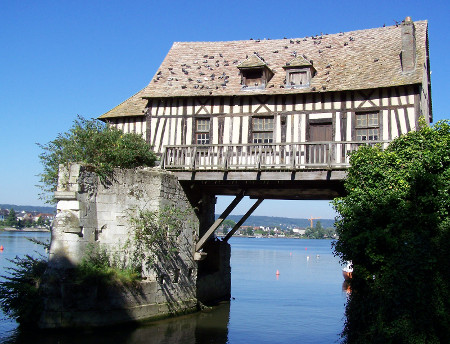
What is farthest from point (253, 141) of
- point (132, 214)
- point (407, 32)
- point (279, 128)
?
point (407, 32)

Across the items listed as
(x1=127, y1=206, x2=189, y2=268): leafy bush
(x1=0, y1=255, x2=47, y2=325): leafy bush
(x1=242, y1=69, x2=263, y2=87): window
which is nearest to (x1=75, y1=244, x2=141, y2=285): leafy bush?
(x1=127, y1=206, x2=189, y2=268): leafy bush

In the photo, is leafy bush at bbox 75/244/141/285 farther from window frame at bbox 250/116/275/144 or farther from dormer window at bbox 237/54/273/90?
dormer window at bbox 237/54/273/90

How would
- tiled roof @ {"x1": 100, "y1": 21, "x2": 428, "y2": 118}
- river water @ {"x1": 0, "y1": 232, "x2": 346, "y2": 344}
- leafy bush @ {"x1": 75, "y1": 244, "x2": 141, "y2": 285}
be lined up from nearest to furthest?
river water @ {"x1": 0, "y1": 232, "x2": 346, "y2": 344} → leafy bush @ {"x1": 75, "y1": 244, "x2": 141, "y2": 285} → tiled roof @ {"x1": 100, "y1": 21, "x2": 428, "y2": 118}

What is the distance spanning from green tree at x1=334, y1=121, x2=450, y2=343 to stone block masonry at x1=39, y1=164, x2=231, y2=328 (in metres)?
4.87

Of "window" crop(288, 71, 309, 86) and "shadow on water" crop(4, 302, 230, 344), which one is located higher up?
"window" crop(288, 71, 309, 86)

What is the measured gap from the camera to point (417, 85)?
13.1 metres

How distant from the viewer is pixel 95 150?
12516mm

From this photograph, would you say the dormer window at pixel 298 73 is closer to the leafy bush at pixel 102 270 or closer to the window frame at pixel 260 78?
the window frame at pixel 260 78

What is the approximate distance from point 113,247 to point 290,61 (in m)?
8.12

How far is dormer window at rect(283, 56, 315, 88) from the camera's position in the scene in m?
14.5

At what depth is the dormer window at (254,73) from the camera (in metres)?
14.9

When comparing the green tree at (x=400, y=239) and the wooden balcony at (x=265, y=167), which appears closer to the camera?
the green tree at (x=400, y=239)

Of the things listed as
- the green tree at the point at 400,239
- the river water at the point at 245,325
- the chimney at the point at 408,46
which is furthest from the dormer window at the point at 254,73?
the river water at the point at 245,325

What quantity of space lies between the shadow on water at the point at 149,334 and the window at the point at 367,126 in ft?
21.3
